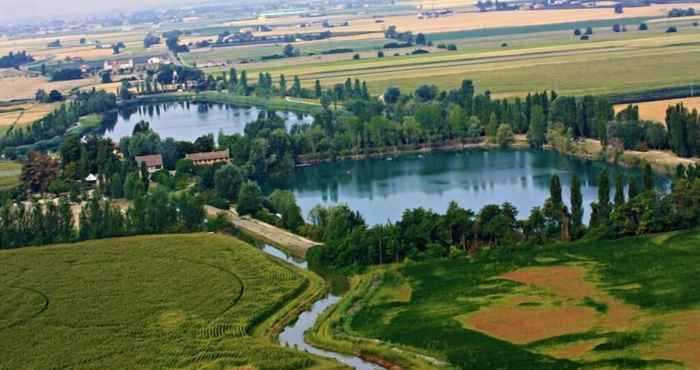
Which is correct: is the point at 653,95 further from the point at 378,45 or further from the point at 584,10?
the point at 584,10

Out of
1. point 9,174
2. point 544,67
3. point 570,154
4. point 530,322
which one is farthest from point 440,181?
point 544,67

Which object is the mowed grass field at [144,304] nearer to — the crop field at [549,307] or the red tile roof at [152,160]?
the crop field at [549,307]

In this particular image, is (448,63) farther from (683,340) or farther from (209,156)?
(683,340)

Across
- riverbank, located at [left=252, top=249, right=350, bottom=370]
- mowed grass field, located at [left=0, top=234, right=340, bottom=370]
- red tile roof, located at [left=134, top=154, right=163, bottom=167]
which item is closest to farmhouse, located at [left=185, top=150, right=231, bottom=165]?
red tile roof, located at [left=134, top=154, right=163, bottom=167]

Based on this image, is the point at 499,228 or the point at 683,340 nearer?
the point at 683,340

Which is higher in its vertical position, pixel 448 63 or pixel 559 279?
pixel 448 63

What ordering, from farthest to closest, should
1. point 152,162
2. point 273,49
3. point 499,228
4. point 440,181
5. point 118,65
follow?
point 273,49 < point 118,65 < point 152,162 < point 440,181 < point 499,228

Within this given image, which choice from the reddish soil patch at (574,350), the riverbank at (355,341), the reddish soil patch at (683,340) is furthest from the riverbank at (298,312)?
the reddish soil patch at (683,340)
